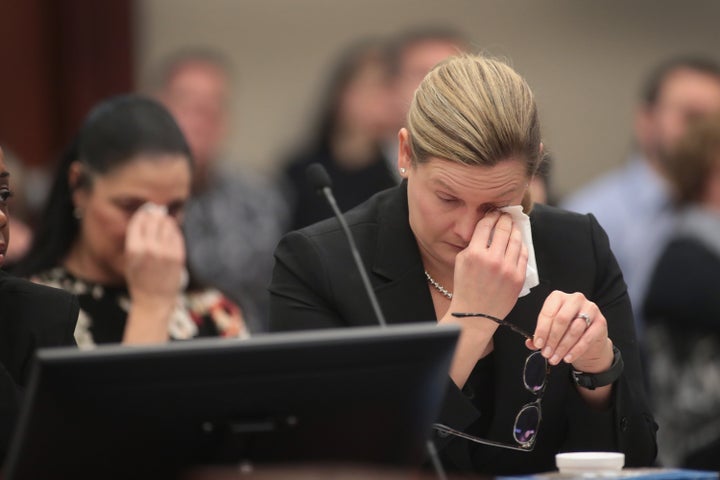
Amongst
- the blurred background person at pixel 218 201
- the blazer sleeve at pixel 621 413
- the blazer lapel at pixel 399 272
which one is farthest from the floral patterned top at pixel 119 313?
the blazer sleeve at pixel 621 413

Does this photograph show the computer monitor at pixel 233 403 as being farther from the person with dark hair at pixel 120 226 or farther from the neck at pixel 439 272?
the person with dark hair at pixel 120 226

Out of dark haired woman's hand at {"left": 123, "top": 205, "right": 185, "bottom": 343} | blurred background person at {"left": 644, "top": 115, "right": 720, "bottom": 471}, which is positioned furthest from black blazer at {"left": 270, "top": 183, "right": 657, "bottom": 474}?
blurred background person at {"left": 644, "top": 115, "right": 720, "bottom": 471}

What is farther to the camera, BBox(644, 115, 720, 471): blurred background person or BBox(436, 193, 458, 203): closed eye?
BBox(644, 115, 720, 471): blurred background person

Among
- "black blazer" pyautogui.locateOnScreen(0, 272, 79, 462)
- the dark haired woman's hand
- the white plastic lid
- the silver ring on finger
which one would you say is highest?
the silver ring on finger

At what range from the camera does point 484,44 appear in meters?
6.65

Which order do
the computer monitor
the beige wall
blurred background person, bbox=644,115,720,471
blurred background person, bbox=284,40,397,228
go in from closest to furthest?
the computer monitor < blurred background person, bbox=644,115,720,471 < blurred background person, bbox=284,40,397,228 < the beige wall

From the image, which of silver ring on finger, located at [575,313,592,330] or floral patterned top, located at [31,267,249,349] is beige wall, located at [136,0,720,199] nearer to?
floral patterned top, located at [31,267,249,349]

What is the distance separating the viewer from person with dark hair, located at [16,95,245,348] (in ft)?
10.4

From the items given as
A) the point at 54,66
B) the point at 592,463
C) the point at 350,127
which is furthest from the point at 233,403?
the point at 54,66

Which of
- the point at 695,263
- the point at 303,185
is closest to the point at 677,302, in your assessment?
the point at 695,263

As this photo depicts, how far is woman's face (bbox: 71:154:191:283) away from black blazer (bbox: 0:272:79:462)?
81 centimetres

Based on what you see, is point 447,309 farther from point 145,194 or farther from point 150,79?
point 150,79

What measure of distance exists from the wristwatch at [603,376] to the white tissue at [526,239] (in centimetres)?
19

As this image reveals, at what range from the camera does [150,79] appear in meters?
6.00
